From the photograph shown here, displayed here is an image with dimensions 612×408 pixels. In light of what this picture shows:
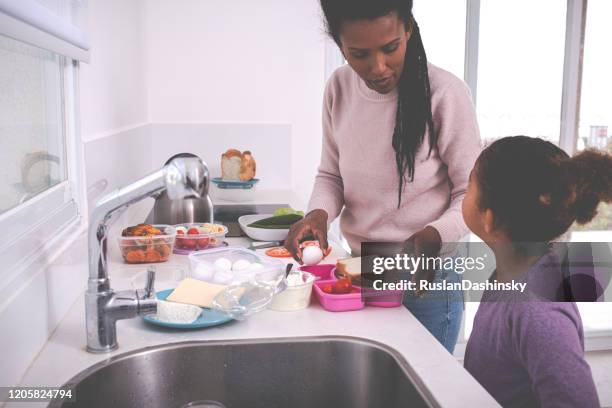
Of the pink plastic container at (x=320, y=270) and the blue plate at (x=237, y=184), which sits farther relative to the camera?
the blue plate at (x=237, y=184)

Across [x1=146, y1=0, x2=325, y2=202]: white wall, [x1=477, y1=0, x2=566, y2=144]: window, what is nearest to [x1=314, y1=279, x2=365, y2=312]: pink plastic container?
[x1=146, y1=0, x2=325, y2=202]: white wall

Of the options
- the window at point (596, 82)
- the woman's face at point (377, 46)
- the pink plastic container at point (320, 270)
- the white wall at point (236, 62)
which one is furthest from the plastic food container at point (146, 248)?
the window at point (596, 82)

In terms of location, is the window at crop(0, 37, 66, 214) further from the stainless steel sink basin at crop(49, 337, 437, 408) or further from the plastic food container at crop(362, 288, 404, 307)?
the plastic food container at crop(362, 288, 404, 307)

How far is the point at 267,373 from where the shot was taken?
84cm

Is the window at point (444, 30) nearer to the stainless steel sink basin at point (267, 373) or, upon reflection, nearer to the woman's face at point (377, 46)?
the woman's face at point (377, 46)

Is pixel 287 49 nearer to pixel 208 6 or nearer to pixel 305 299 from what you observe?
pixel 208 6

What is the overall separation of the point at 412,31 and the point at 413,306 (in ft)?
1.82

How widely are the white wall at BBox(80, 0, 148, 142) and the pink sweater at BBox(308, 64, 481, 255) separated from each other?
52 centimetres

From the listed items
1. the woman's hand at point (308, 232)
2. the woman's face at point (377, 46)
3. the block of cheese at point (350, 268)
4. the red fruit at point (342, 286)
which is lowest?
the red fruit at point (342, 286)

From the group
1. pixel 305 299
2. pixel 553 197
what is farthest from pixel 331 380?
pixel 553 197

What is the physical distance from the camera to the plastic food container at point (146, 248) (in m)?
1.24

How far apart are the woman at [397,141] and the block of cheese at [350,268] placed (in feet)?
0.47

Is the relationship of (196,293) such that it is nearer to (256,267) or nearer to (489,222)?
(256,267)

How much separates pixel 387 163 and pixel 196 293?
1.64 ft
